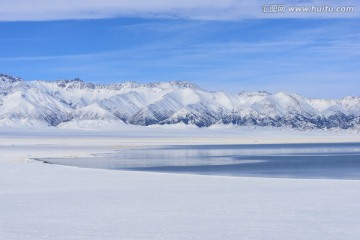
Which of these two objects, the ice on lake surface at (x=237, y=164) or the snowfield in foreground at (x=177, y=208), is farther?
the ice on lake surface at (x=237, y=164)

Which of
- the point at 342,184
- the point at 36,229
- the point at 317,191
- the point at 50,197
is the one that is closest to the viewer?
the point at 36,229

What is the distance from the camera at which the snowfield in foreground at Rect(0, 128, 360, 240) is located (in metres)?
13.0

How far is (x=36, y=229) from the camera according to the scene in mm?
13281

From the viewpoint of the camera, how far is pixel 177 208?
1641 centimetres

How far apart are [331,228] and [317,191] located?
7.35m

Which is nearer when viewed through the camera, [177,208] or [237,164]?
[177,208]

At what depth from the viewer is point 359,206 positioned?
54.9ft

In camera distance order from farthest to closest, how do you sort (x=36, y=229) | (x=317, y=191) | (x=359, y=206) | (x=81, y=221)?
1. (x=317, y=191)
2. (x=359, y=206)
3. (x=81, y=221)
4. (x=36, y=229)

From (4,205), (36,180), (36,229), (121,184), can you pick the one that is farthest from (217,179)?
(36,229)

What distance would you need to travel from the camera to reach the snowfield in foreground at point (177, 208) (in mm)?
12961

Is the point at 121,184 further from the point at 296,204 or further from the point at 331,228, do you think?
the point at 331,228

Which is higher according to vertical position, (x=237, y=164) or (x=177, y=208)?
(x=177, y=208)

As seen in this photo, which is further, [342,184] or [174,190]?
[342,184]

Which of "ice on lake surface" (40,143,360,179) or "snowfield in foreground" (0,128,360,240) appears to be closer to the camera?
"snowfield in foreground" (0,128,360,240)
